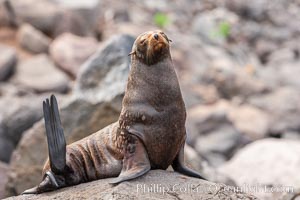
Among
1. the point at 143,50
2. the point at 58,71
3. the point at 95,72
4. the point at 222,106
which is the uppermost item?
the point at 143,50

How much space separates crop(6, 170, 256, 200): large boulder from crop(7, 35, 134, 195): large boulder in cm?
297

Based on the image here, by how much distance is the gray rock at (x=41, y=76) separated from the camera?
53.8 ft

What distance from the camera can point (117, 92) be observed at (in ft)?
27.9

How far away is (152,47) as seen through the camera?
5.30 meters

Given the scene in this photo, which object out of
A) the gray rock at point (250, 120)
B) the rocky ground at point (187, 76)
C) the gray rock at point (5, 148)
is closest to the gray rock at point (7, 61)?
the rocky ground at point (187, 76)

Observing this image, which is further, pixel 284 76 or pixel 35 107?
pixel 284 76

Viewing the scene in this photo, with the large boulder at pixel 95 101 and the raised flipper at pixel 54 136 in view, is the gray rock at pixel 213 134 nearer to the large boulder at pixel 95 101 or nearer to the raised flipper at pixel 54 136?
the large boulder at pixel 95 101

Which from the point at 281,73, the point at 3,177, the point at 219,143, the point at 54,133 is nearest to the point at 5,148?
the point at 3,177

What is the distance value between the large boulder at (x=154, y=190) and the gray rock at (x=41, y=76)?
10.8 meters

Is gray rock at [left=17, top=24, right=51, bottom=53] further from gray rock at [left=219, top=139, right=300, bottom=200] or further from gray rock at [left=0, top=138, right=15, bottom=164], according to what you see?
gray rock at [left=219, top=139, right=300, bottom=200]

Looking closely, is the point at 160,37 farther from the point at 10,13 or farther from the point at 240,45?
the point at 240,45

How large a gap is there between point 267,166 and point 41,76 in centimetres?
779

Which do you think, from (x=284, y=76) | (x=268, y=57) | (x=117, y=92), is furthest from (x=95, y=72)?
(x=268, y=57)

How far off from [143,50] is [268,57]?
766 inches
